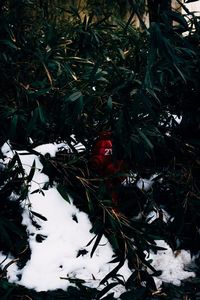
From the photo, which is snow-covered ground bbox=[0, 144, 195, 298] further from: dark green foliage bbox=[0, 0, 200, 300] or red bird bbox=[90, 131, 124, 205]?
red bird bbox=[90, 131, 124, 205]

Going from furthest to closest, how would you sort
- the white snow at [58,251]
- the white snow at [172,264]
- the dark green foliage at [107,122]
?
the white snow at [172,264]
the white snow at [58,251]
the dark green foliage at [107,122]

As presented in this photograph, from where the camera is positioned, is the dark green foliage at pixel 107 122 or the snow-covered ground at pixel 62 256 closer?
the dark green foliage at pixel 107 122

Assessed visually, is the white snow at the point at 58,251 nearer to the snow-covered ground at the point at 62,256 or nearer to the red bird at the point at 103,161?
the snow-covered ground at the point at 62,256

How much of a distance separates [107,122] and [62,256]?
3.23 ft

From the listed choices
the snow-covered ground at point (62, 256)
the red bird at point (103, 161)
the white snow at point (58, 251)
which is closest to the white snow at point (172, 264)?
the snow-covered ground at point (62, 256)

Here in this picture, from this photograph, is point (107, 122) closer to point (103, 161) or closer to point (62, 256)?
point (103, 161)

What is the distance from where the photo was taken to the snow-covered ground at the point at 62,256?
8.73ft

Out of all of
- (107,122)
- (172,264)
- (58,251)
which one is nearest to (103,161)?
(107,122)

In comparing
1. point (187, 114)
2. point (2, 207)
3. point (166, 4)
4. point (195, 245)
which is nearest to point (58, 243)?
point (2, 207)

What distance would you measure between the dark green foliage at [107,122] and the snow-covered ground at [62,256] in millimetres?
69

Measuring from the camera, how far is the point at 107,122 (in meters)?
2.68

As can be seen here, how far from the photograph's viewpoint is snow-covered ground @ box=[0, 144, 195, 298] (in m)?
2.66

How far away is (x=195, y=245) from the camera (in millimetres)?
3197

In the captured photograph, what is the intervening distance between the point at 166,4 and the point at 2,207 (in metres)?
1.92
